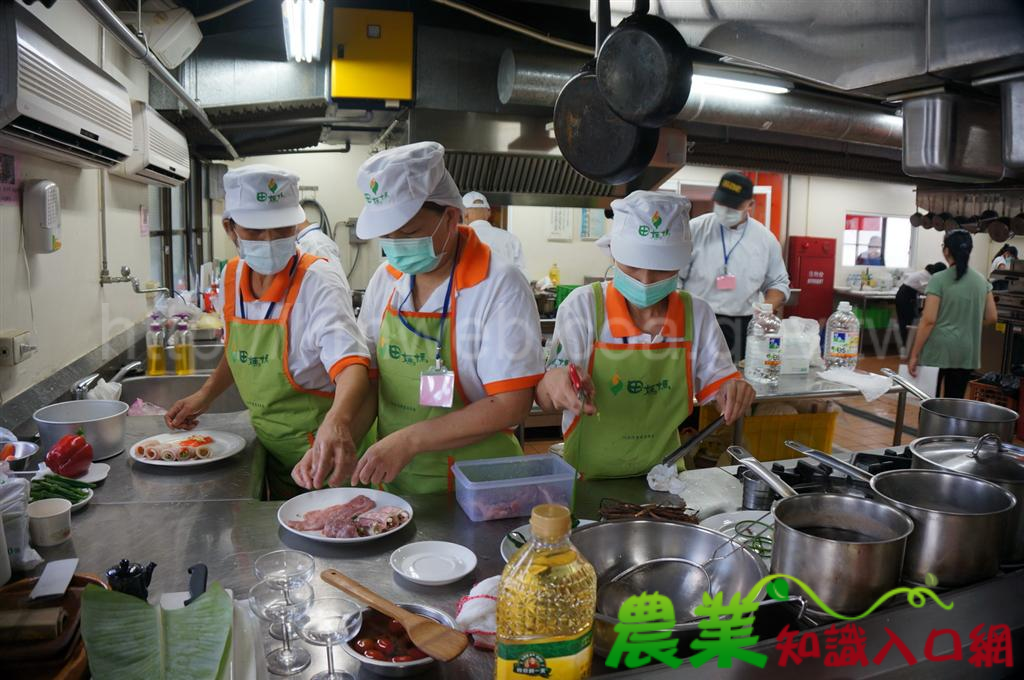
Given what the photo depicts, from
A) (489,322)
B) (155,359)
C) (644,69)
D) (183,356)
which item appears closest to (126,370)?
(155,359)

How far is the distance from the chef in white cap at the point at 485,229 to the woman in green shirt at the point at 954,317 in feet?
12.4

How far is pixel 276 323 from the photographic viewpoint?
8.08 ft

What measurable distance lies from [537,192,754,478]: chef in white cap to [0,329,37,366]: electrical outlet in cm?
192

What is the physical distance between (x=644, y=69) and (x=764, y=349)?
2424mm

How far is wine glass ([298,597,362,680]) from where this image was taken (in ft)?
3.65

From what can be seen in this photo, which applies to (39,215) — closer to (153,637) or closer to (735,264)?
(153,637)

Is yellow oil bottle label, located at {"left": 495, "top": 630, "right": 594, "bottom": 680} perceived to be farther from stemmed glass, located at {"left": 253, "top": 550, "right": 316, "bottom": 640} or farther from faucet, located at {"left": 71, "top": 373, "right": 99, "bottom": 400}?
faucet, located at {"left": 71, "top": 373, "right": 99, "bottom": 400}

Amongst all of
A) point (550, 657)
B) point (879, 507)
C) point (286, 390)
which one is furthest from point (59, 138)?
point (879, 507)

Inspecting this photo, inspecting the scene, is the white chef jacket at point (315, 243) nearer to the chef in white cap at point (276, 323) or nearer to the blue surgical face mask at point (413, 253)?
the chef in white cap at point (276, 323)

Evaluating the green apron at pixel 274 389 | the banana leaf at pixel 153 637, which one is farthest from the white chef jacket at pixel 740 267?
the banana leaf at pixel 153 637

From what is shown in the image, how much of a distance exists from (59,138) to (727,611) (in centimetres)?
276

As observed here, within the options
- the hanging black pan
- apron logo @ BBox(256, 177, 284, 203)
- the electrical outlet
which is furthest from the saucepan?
the electrical outlet

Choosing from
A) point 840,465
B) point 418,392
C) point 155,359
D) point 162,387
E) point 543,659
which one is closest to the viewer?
point 543,659

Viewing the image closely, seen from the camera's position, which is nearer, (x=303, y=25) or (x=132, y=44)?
(x=132, y=44)
